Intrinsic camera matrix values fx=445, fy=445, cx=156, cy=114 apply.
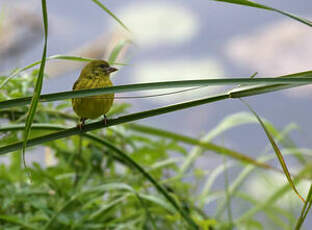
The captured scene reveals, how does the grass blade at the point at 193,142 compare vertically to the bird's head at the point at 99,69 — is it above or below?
below

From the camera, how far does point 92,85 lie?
1205 millimetres

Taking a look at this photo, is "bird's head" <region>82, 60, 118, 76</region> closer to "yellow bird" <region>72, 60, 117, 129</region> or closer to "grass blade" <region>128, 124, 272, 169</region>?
"yellow bird" <region>72, 60, 117, 129</region>

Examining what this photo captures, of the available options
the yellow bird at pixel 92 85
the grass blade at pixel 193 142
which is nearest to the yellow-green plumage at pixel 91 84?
the yellow bird at pixel 92 85

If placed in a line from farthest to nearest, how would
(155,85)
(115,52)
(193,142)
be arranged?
(193,142)
(115,52)
(155,85)

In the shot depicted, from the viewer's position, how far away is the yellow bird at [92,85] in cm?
105

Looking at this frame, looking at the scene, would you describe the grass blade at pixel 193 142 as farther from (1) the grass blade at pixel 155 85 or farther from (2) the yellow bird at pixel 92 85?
(1) the grass blade at pixel 155 85

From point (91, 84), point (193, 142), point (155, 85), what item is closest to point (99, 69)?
point (91, 84)

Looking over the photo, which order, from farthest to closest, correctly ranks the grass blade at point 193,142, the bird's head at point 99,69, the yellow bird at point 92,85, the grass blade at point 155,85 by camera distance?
the grass blade at point 193,142
the bird's head at point 99,69
the yellow bird at point 92,85
the grass blade at point 155,85

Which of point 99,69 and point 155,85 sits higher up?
point 99,69

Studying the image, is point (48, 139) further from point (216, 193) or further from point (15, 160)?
point (216, 193)

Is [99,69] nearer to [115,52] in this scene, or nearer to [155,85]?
[115,52]

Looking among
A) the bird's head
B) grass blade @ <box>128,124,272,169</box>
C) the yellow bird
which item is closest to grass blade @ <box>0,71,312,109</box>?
the yellow bird

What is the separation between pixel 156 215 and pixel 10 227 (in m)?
0.58

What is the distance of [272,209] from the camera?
1.85m
